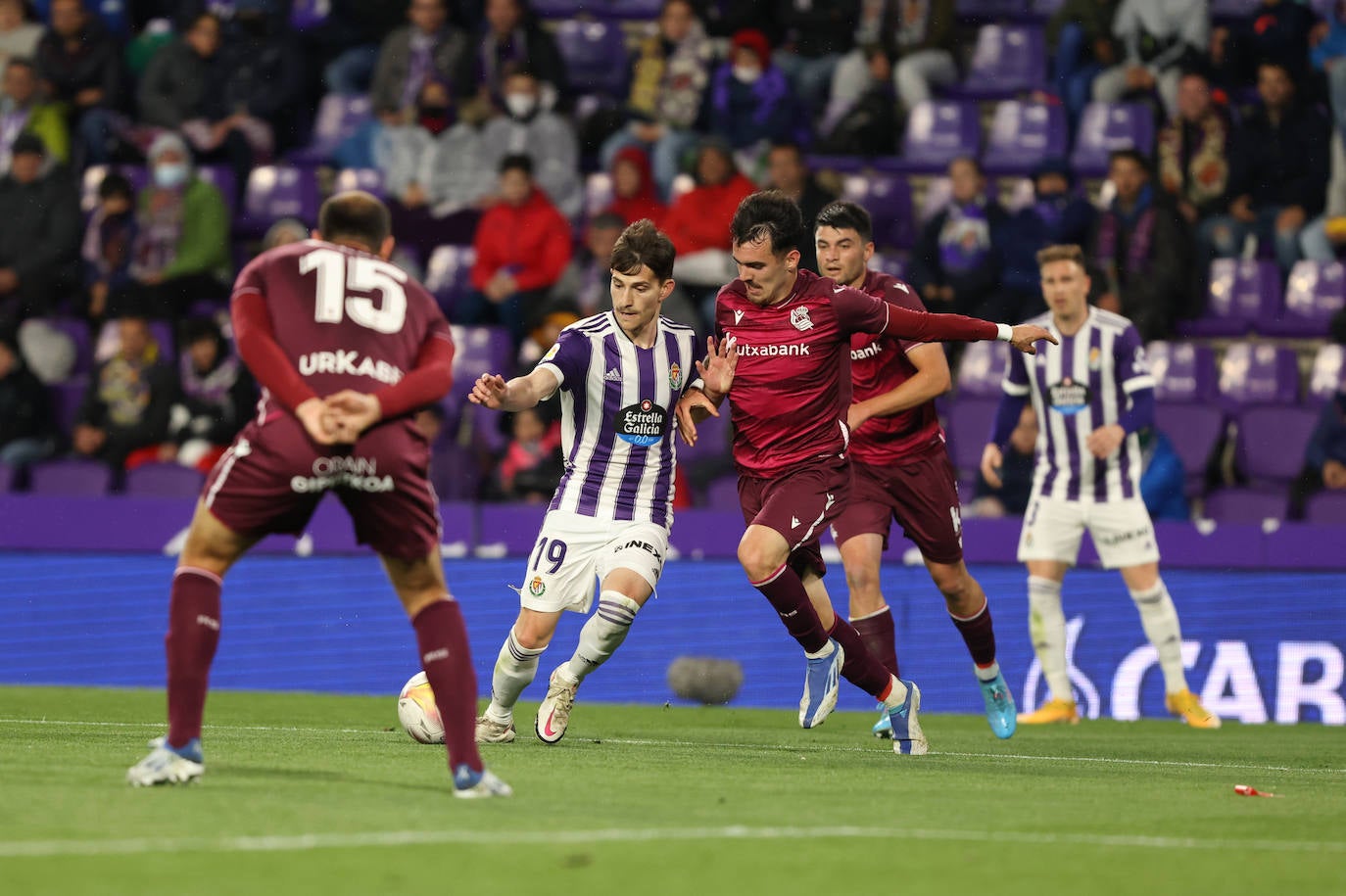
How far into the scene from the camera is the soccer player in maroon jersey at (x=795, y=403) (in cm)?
841

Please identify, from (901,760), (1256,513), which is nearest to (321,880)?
(901,760)

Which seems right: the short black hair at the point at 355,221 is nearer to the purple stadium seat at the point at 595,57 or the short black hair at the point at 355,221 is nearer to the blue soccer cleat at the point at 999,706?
the blue soccer cleat at the point at 999,706

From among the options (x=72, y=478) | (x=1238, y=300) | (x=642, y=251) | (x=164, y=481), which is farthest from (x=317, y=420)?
(x=1238, y=300)

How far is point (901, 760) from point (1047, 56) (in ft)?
36.5

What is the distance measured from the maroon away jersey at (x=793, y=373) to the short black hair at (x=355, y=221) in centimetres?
278

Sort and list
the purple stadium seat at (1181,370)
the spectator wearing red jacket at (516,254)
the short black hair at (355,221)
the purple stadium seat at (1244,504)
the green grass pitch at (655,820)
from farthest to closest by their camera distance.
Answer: the spectator wearing red jacket at (516,254)
the purple stadium seat at (1181,370)
the purple stadium seat at (1244,504)
the short black hair at (355,221)
the green grass pitch at (655,820)

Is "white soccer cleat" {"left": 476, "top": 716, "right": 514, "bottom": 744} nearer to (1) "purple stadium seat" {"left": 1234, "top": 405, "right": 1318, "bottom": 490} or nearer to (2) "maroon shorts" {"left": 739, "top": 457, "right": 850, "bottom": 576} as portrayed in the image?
(2) "maroon shorts" {"left": 739, "top": 457, "right": 850, "bottom": 576}

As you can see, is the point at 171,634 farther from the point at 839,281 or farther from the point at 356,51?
the point at 356,51

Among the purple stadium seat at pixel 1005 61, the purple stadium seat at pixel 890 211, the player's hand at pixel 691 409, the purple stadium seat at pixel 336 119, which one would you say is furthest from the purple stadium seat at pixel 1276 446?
the purple stadium seat at pixel 336 119

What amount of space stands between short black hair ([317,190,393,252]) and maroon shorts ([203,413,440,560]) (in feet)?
2.02

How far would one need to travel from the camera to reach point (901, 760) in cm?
834

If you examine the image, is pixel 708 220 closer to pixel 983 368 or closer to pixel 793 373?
pixel 983 368

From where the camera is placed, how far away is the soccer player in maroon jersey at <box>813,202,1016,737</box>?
9828mm

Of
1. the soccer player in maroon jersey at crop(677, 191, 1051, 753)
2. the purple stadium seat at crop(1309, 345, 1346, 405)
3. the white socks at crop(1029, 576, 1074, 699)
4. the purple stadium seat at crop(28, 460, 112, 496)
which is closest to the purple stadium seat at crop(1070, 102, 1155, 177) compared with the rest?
the purple stadium seat at crop(1309, 345, 1346, 405)
